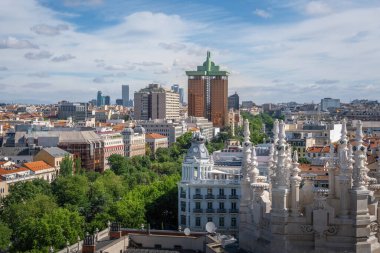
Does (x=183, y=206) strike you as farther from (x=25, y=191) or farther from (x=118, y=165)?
(x=118, y=165)

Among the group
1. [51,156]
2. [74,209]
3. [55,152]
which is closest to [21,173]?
[51,156]

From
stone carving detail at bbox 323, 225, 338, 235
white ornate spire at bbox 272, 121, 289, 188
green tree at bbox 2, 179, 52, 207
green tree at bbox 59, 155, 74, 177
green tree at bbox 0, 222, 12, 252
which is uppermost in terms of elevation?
white ornate spire at bbox 272, 121, 289, 188

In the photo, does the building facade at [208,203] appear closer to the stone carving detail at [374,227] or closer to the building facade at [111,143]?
→ the stone carving detail at [374,227]

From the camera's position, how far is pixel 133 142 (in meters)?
172

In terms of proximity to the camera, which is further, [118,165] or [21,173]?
[118,165]

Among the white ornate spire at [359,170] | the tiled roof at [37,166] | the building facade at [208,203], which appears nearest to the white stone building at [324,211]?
the white ornate spire at [359,170]

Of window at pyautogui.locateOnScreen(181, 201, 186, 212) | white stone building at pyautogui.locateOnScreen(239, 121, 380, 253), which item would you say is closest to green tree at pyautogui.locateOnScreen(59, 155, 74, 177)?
window at pyautogui.locateOnScreen(181, 201, 186, 212)

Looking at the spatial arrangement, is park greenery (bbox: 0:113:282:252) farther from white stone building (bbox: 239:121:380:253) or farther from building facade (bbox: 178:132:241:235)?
white stone building (bbox: 239:121:380:253)

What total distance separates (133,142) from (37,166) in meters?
56.9

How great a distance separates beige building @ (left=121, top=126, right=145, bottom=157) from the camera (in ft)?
554

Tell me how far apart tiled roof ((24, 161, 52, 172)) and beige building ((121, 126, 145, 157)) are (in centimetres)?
4927

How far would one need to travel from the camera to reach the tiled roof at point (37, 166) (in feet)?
371

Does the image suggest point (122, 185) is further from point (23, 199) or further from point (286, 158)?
point (286, 158)

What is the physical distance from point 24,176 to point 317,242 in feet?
A: 295
